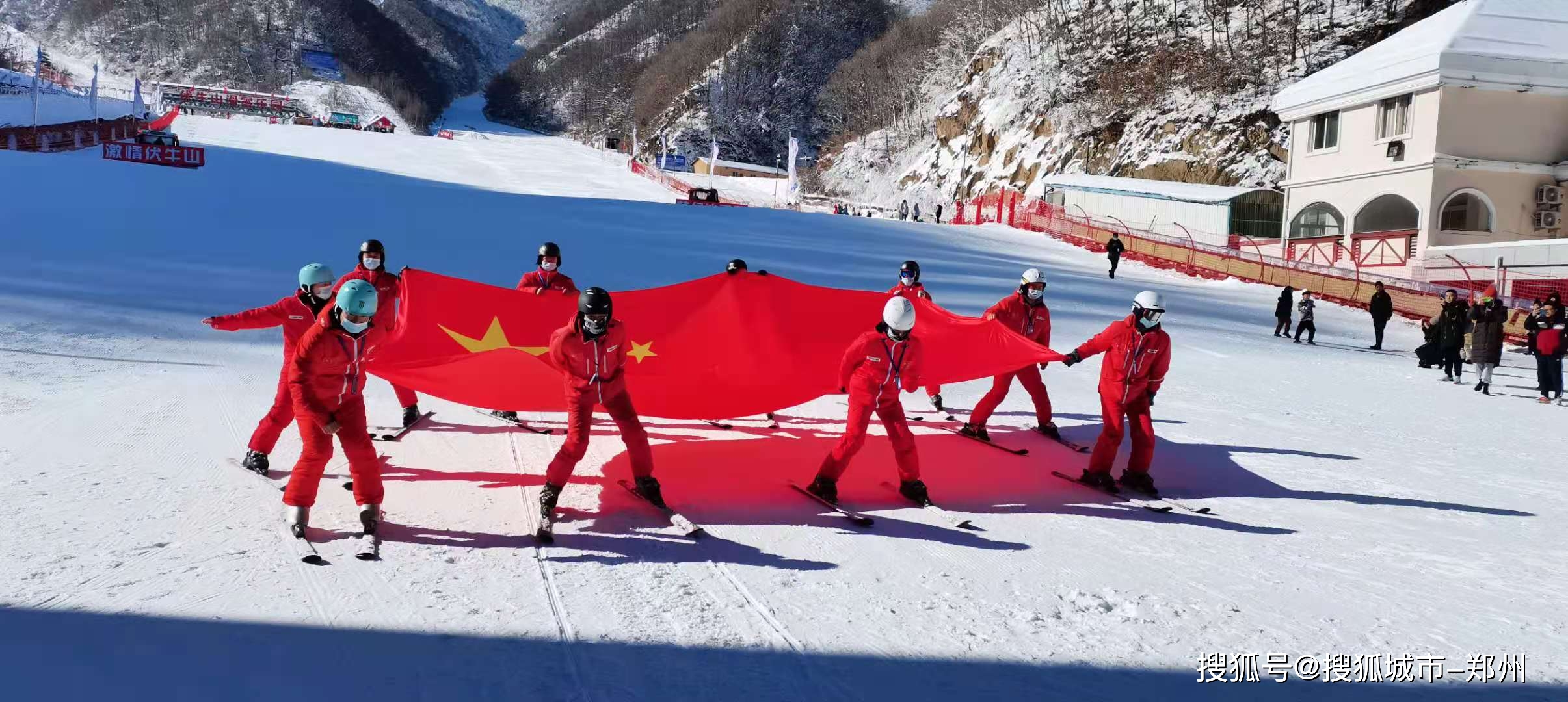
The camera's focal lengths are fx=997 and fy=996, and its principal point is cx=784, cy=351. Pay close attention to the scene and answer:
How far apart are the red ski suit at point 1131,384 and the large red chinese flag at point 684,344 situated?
40.3 inches

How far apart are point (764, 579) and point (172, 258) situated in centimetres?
1565

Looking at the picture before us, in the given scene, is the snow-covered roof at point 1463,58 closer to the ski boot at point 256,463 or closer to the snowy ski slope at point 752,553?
the snowy ski slope at point 752,553

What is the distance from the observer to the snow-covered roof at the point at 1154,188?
4078cm

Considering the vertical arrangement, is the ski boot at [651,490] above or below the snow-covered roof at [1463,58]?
below

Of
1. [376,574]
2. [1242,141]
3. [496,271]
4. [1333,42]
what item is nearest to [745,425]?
[376,574]

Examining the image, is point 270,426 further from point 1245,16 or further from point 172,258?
point 1245,16

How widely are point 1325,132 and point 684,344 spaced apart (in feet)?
109

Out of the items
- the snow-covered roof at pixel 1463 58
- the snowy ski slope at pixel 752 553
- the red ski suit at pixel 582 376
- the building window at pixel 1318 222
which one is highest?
the snow-covered roof at pixel 1463 58

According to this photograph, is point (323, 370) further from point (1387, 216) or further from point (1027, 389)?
point (1387, 216)

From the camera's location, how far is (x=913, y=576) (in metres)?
5.57

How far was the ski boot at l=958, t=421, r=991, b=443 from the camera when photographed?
30.3 ft

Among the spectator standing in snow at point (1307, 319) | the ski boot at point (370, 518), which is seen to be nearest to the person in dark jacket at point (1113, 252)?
the spectator standing in snow at point (1307, 319)

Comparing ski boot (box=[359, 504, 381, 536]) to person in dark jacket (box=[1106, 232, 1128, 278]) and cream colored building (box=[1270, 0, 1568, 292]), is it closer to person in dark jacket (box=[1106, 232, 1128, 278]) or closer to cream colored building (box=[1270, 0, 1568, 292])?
person in dark jacket (box=[1106, 232, 1128, 278])

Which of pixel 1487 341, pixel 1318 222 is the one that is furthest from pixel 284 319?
pixel 1318 222
